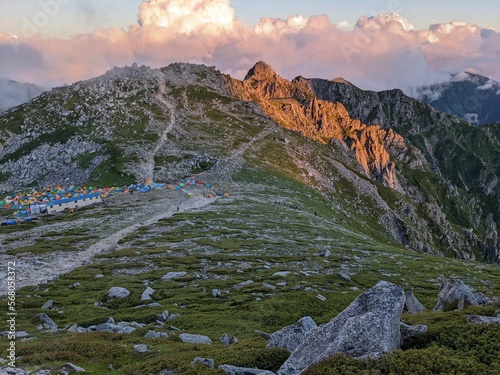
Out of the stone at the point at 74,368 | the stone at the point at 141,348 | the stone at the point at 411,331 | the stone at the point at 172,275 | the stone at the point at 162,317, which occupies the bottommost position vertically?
the stone at the point at 162,317

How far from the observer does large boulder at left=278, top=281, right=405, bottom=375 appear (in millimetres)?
14867

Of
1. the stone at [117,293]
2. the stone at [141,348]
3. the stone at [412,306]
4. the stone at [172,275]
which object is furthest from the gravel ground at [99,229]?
the stone at [412,306]

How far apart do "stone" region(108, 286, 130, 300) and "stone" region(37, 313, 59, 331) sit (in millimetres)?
6410

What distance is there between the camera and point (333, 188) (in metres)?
168

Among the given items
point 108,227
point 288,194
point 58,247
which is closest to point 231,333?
point 58,247

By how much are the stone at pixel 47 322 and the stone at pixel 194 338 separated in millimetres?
9895

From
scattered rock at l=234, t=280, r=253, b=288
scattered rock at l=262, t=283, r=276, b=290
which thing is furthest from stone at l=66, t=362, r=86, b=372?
scattered rock at l=262, t=283, r=276, b=290

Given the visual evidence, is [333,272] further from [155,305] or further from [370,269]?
[155,305]

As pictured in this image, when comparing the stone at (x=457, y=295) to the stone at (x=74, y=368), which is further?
the stone at (x=457, y=295)

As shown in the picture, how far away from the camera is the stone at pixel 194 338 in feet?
81.2

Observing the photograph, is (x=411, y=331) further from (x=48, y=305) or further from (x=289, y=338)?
(x=48, y=305)

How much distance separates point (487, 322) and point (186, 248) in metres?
43.1

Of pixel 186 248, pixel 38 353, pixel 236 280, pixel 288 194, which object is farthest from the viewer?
pixel 288 194

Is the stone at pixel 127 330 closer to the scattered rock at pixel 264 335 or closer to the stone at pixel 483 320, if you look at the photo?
the scattered rock at pixel 264 335
